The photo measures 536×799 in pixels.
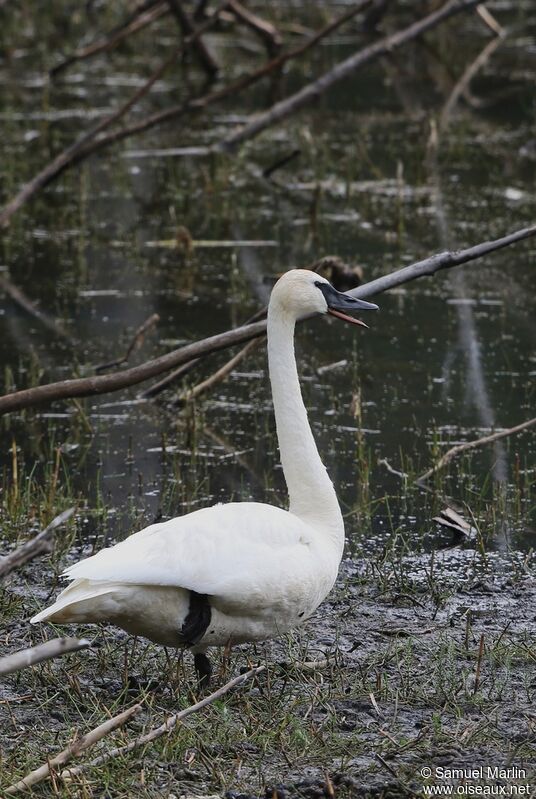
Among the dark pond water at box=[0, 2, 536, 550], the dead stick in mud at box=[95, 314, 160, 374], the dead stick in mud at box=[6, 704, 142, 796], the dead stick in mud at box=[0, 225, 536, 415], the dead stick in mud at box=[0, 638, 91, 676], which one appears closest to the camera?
the dead stick in mud at box=[0, 638, 91, 676]

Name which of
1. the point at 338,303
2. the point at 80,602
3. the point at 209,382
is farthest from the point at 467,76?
the point at 80,602

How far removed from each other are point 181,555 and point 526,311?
5312 mm

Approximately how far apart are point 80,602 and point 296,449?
3.40 feet

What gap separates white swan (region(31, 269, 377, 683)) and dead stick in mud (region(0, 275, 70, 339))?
459 cm

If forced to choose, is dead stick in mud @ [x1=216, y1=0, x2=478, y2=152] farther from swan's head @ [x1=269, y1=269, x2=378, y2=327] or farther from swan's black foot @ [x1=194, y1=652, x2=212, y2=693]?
swan's black foot @ [x1=194, y1=652, x2=212, y2=693]

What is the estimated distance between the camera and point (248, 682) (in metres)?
4.41

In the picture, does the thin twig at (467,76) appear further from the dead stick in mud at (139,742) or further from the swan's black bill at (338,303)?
the dead stick in mud at (139,742)

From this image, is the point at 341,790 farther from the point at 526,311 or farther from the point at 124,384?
the point at 526,311

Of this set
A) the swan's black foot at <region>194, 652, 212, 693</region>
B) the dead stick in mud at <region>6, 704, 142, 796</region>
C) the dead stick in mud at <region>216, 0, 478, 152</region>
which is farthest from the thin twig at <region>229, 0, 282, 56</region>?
the dead stick in mud at <region>6, 704, 142, 796</region>

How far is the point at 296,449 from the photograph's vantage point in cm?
474

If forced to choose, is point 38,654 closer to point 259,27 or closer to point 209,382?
point 209,382

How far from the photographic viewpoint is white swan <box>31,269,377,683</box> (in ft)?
13.3

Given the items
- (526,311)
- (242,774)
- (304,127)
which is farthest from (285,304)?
(304,127)

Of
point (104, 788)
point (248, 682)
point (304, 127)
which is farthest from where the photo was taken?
point (304, 127)
